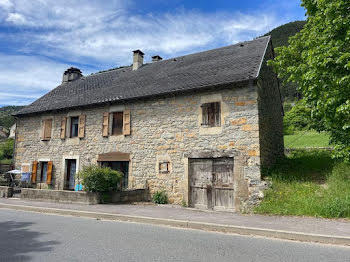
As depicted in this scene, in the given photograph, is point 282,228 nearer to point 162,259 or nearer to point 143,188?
point 162,259

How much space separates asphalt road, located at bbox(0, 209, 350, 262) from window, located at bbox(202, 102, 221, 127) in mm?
4872

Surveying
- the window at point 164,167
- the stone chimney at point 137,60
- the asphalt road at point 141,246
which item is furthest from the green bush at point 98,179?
the stone chimney at point 137,60

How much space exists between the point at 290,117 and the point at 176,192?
25412mm

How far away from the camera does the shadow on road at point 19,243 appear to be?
4227 mm

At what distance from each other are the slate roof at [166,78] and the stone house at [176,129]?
0.22ft

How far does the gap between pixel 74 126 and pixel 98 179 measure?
17.6ft

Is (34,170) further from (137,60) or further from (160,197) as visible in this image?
(137,60)

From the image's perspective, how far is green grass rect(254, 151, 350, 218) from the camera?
22.9 ft

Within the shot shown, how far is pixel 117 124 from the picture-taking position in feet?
41.4

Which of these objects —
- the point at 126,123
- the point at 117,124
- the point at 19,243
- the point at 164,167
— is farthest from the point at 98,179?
the point at 19,243

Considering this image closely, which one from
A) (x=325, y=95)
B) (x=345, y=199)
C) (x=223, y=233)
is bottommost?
(x=223, y=233)

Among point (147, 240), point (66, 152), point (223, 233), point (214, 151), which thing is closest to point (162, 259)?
point (147, 240)

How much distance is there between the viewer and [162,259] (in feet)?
13.3

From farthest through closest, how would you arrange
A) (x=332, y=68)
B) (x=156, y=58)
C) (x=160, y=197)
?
1. (x=156, y=58)
2. (x=160, y=197)
3. (x=332, y=68)
